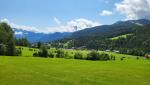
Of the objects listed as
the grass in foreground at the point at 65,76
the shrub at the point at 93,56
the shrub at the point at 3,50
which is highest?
the shrub at the point at 3,50

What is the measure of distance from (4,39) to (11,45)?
23.8 m

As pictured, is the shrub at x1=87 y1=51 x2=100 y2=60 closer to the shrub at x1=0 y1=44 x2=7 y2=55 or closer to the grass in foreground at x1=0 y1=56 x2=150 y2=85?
the shrub at x1=0 y1=44 x2=7 y2=55

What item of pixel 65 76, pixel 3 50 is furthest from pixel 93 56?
pixel 65 76

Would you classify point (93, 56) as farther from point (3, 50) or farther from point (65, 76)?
point (65, 76)

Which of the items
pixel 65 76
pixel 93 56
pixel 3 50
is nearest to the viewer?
pixel 65 76

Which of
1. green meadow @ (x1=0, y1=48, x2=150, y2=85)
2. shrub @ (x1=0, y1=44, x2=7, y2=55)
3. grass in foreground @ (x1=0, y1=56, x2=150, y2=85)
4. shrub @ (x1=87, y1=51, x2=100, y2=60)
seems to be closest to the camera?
grass in foreground @ (x1=0, y1=56, x2=150, y2=85)

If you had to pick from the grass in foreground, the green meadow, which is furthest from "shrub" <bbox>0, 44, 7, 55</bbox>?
the grass in foreground

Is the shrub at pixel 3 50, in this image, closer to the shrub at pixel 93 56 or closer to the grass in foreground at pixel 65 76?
the shrub at pixel 93 56

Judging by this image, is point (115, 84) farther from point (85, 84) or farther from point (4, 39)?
point (4, 39)

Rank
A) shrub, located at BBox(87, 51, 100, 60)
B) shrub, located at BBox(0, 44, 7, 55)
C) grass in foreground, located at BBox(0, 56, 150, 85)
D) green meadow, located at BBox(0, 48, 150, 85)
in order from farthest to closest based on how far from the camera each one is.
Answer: shrub, located at BBox(87, 51, 100, 60) < shrub, located at BBox(0, 44, 7, 55) < green meadow, located at BBox(0, 48, 150, 85) < grass in foreground, located at BBox(0, 56, 150, 85)

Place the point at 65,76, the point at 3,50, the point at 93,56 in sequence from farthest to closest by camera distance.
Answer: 1. the point at 93,56
2. the point at 3,50
3. the point at 65,76

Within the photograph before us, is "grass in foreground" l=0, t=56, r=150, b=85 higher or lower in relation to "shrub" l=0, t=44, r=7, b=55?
lower

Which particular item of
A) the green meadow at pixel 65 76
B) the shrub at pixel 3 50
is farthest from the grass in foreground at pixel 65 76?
the shrub at pixel 3 50

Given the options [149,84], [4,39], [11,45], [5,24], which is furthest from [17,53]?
[149,84]
